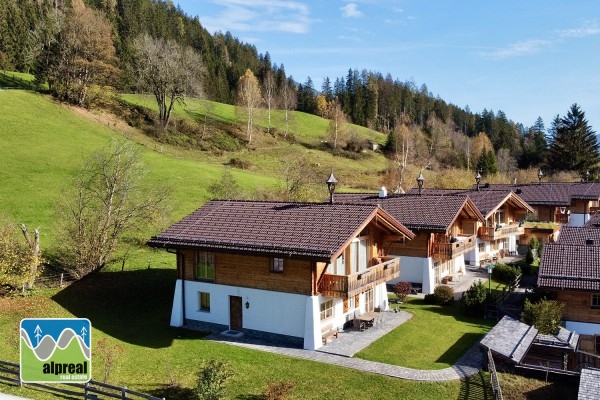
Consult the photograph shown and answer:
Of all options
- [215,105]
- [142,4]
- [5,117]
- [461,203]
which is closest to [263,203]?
[461,203]

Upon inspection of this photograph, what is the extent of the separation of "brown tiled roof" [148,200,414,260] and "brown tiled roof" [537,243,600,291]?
684 cm

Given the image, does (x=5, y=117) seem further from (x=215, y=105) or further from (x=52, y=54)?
(x=215, y=105)

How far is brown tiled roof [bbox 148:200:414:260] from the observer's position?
2217 centimetres

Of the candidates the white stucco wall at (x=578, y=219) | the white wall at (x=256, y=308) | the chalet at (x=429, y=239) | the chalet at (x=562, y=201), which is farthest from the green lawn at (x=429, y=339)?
the white stucco wall at (x=578, y=219)

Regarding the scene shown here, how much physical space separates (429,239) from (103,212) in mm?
19654

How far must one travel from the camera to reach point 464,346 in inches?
912

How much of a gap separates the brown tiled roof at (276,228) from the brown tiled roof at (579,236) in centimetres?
1038

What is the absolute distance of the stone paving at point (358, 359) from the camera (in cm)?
1972

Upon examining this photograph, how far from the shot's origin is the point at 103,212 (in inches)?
1192

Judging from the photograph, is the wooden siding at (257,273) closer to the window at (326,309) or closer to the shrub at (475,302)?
the window at (326,309)

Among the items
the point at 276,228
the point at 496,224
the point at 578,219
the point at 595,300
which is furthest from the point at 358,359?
the point at 578,219

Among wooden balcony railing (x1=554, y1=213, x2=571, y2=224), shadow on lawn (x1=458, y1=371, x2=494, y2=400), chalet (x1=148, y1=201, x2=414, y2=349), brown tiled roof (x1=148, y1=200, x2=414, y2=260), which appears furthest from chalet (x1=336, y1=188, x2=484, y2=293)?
wooden balcony railing (x1=554, y1=213, x2=571, y2=224)

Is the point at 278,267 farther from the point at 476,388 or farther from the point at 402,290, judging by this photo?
the point at 402,290

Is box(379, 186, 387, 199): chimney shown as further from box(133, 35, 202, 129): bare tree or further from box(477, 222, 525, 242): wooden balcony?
box(133, 35, 202, 129): bare tree
